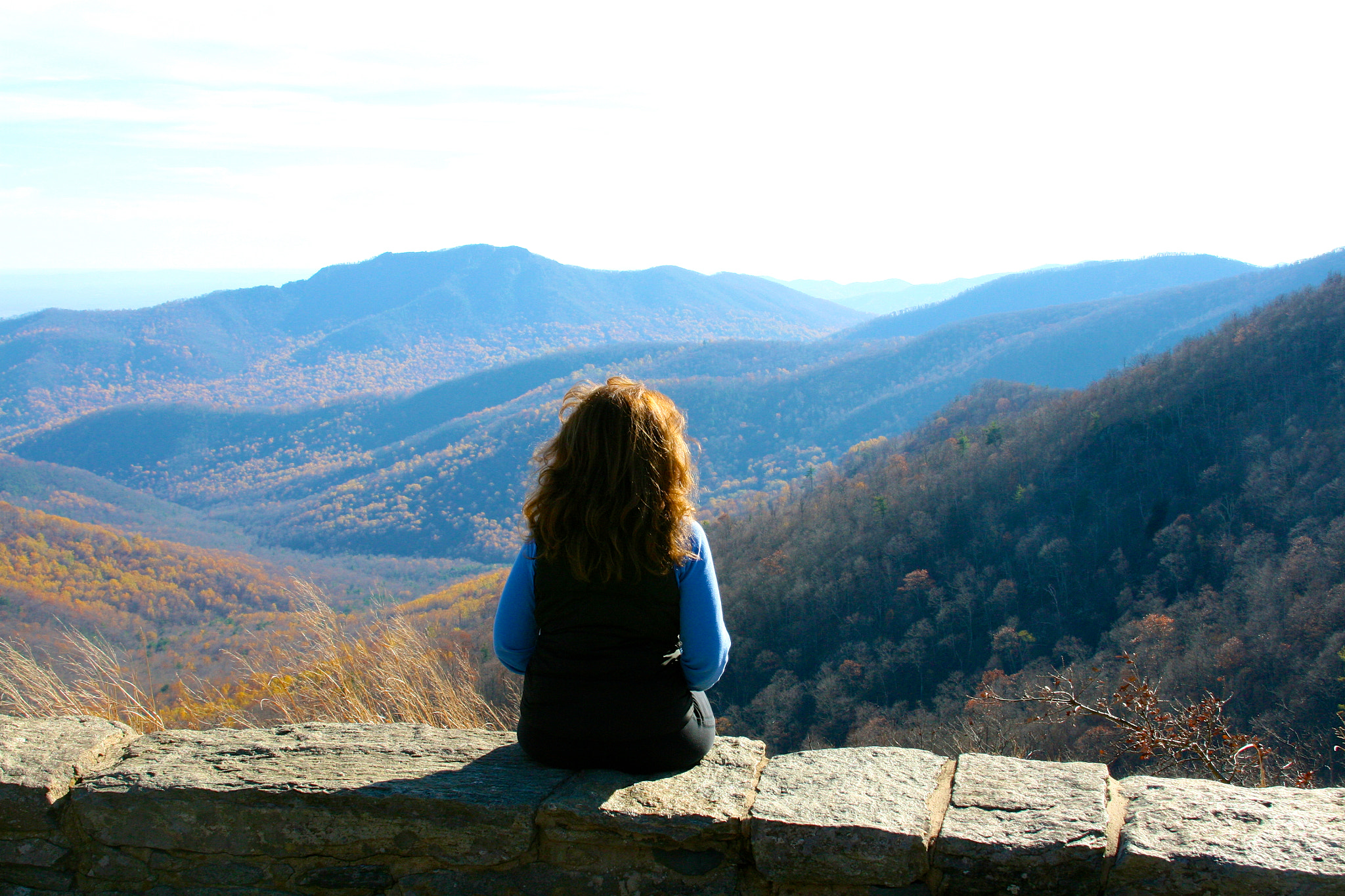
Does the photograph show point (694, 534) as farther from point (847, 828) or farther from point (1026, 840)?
point (1026, 840)

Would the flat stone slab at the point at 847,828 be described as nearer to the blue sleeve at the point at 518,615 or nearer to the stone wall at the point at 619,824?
the stone wall at the point at 619,824

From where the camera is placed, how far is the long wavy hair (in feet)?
7.25

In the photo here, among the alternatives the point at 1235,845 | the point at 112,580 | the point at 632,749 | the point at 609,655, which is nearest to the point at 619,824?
the point at 632,749

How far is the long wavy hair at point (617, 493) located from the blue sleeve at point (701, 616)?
47 mm

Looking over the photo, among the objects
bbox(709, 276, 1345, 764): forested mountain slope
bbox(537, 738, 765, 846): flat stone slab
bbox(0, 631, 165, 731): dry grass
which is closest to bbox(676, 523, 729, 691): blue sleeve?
bbox(537, 738, 765, 846): flat stone slab

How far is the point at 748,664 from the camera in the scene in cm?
3853

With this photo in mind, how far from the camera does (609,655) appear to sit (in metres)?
2.28

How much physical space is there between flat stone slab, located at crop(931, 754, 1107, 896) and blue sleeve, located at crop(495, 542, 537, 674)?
1.26 meters

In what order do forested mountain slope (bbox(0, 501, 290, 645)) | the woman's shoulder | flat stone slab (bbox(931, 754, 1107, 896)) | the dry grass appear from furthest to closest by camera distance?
forested mountain slope (bbox(0, 501, 290, 645)), the dry grass, the woman's shoulder, flat stone slab (bbox(931, 754, 1107, 896))

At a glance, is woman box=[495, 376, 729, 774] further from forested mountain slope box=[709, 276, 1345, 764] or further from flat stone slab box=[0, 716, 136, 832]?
forested mountain slope box=[709, 276, 1345, 764]

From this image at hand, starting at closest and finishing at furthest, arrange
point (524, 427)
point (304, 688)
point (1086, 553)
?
point (304, 688)
point (1086, 553)
point (524, 427)

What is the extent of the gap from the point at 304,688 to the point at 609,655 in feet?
10.0

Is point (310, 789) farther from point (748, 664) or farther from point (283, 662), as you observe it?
point (748, 664)

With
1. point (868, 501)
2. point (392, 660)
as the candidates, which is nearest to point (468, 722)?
point (392, 660)
